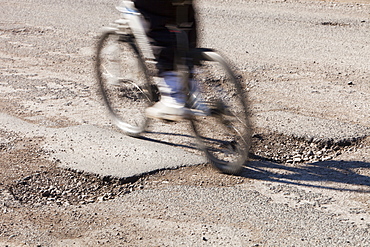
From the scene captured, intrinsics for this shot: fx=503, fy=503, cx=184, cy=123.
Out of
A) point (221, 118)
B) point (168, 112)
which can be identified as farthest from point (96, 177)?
point (221, 118)

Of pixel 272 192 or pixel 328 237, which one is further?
pixel 272 192

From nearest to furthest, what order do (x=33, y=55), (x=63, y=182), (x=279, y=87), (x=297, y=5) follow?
1. (x=63, y=182)
2. (x=279, y=87)
3. (x=33, y=55)
4. (x=297, y=5)

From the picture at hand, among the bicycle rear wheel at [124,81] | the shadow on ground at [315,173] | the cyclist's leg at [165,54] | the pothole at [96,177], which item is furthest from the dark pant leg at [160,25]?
the shadow on ground at [315,173]

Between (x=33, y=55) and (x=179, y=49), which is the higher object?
(x=179, y=49)

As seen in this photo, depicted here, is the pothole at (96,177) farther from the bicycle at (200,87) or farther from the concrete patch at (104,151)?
the bicycle at (200,87)

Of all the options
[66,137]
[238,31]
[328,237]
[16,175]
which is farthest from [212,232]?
[238,31]

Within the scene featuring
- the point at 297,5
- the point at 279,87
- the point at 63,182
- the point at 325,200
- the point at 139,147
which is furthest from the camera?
the point at 297,5

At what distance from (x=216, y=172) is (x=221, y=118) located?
422mm

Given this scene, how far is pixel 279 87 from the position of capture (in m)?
5.79

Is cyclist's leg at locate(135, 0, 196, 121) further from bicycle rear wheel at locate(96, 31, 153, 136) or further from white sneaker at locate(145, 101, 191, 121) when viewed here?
bicycle rear wheel at locate(96, 31, 153, 136)

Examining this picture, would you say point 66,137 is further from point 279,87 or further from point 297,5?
point 297,5

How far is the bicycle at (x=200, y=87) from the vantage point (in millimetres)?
3760

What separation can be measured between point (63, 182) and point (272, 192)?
5.05 ft

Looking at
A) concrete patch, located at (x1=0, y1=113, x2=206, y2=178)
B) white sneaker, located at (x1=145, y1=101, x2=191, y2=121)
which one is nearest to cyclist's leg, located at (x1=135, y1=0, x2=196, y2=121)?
white sneaker, located at (x1=145, y1=101, x2=191, y2=121)
